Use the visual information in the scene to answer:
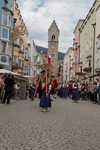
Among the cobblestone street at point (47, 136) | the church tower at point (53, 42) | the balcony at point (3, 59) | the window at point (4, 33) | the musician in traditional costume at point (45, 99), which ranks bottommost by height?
the cobblestone street at point (47, 136)

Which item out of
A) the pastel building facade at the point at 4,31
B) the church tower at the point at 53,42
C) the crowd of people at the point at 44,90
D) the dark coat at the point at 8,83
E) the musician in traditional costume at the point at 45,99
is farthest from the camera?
the church tower at the point at 53,42

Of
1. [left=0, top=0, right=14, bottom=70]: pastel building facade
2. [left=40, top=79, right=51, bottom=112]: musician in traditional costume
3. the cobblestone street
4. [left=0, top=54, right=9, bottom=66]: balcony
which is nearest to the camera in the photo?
the cobblestone street

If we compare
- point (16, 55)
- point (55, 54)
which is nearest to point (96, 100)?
point (16, 55)

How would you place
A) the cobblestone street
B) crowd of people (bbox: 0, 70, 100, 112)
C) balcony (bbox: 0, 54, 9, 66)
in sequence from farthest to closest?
balcony (bbox: 0, 54, 9, 66), crowd of people (bbox: 0, 70, 100, 112), the cobblestone street

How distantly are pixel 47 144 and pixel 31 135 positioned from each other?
4.07 ft

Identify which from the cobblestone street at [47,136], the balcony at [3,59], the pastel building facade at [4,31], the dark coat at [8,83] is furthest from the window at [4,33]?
the cobblestone street at [47,136]

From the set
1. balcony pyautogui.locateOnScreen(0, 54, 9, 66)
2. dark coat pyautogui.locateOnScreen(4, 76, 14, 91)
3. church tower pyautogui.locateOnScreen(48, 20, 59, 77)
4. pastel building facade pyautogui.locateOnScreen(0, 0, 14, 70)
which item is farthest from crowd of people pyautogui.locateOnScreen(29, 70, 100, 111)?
church tower pyautogui.locateOnScreen(48, 20, 59, 77)

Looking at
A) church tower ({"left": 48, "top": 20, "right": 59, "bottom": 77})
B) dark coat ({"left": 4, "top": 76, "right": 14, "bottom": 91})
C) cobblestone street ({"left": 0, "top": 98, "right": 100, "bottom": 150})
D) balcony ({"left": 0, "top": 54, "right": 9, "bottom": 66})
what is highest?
church tower ({"left": 48, "top": 20, "right": 59, "bottom": 77})

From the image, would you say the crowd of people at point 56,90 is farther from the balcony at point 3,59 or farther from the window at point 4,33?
the window at point 4,33

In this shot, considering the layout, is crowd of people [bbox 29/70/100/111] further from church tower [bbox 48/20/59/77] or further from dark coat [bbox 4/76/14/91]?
church tower [bbox 48/20/59/77]

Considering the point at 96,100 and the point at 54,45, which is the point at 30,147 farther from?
the point at 54,45

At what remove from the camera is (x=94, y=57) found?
160 feet

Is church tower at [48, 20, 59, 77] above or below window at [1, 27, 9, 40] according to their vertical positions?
above

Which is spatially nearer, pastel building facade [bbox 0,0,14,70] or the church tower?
pastel building facade [bbox 0,0,14,70]
